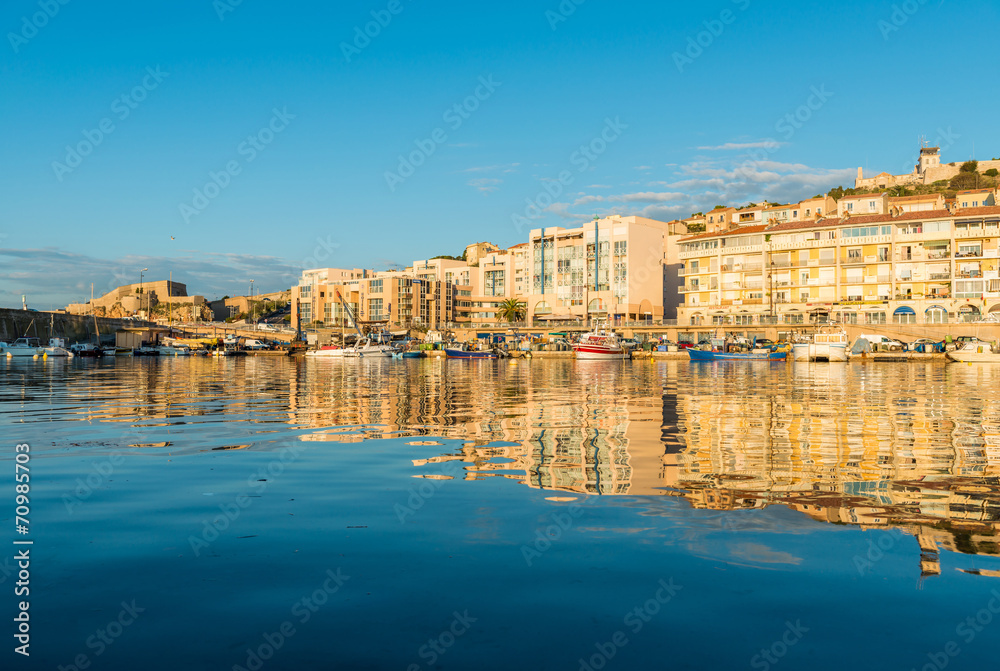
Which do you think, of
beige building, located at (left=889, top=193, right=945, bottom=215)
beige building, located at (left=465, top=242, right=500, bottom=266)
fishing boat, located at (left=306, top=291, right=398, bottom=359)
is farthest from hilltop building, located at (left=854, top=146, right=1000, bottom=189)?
fishing boat, located at (left=306, top=291, right=398, bottom=359)

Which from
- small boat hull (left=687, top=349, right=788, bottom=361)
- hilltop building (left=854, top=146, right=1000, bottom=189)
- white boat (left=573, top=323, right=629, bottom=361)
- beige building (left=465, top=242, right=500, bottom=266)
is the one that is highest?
hilltop building (left=854, top=146, right=1000, bottom=189)

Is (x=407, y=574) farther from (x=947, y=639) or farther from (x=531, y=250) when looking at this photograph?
(x=531, y=250)

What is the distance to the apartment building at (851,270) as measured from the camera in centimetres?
8638

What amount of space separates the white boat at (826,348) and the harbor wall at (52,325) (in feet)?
388

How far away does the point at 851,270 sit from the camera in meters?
93.3

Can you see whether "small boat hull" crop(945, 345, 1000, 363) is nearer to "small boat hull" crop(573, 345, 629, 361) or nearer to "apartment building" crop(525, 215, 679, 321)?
"small boat hull" crop(573, 345, 629, 361)

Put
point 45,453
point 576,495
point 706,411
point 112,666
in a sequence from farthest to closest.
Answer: point 706,411 → point 45,453 → point 576,495 → point 112,666

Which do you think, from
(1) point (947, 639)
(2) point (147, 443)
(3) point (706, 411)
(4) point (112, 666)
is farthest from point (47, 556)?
(3) point (706, 411)

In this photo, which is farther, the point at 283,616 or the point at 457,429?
the point at 457,429

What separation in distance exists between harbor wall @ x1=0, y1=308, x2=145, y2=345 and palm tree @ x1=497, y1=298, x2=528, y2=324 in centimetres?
7170

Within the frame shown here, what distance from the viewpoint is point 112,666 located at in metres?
3.93

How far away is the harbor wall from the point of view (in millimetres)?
116500

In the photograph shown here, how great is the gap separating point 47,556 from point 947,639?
22.0 feet

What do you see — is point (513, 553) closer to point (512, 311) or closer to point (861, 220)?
point (861, 220)
